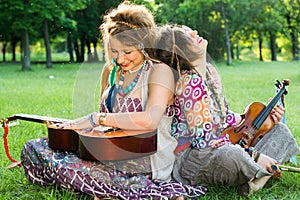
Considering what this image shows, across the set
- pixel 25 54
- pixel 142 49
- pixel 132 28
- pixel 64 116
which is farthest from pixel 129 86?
pixel 25 54

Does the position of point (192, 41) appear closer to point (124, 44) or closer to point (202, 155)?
point (124, 44)

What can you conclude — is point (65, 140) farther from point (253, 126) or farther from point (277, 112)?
point (277, 112)

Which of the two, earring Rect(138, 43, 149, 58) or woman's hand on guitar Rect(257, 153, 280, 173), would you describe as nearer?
earring Rect(138, 43, 149, 58)

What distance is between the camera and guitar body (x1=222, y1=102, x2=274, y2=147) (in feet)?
10.6

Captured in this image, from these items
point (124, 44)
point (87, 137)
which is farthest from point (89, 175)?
point (124, 44)

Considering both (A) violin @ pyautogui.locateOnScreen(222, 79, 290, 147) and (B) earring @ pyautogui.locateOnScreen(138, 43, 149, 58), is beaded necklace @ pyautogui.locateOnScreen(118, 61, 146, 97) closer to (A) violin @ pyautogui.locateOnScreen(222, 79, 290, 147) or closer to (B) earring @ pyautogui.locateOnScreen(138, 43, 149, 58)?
(B) earring @ pyautogui.locateOnScreen(138, 43, 149, 58)

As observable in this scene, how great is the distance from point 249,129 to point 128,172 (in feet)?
3.23

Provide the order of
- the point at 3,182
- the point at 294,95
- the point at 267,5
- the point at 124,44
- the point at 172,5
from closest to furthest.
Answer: the point at 124,44 < the point at 3,182 < the point at 294,95 < the point at 172,5 < the point at 267,5

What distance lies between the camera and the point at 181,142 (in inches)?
115

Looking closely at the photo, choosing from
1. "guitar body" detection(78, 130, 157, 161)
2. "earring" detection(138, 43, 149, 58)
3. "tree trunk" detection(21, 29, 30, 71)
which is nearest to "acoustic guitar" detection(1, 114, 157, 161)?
"guitar body" detection(78, 130, 157, 161)

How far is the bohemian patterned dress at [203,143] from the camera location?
110 inches

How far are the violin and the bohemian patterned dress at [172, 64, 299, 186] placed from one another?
0.30m

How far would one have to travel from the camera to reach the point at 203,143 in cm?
285

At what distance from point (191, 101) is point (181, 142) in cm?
28
